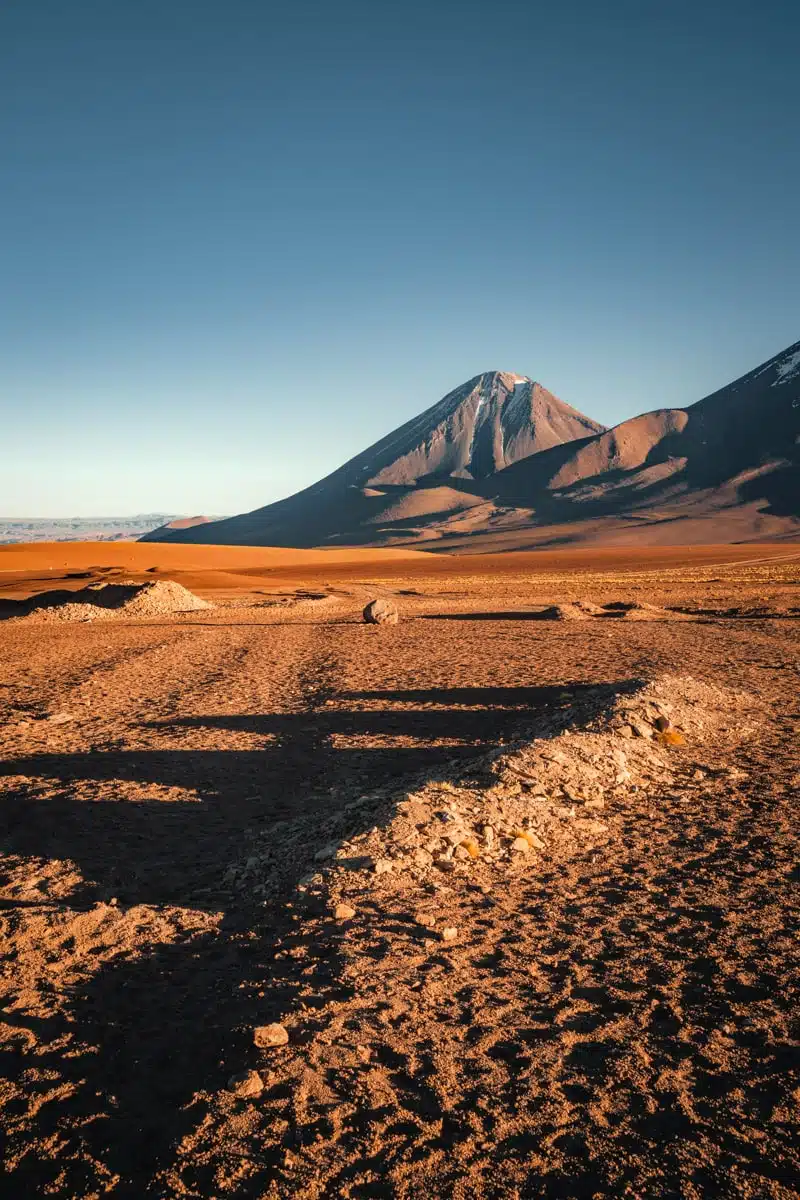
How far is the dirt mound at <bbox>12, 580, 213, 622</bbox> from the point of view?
30844 mm

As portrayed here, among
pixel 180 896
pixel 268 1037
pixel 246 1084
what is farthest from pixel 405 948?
pixel 180 896

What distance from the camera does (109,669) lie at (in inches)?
720

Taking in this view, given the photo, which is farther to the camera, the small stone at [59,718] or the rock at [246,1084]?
the small stone at [59,718]

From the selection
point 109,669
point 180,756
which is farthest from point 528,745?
point 109,669

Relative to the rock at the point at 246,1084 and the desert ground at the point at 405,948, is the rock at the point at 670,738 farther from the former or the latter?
the rock at the point at 246,1084

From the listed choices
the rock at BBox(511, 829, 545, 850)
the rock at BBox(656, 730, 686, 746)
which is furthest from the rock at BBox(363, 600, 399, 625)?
the rock at BBox(511, 829, 545, 850)

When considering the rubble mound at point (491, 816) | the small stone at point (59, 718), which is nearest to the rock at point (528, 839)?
the rubble mound at point (491, 816)

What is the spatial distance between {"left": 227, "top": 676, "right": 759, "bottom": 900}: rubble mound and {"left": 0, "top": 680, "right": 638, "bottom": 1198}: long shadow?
275mm

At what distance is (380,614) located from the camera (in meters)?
27.4

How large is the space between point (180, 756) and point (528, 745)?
5.00 m

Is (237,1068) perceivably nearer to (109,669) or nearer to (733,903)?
(733,903)

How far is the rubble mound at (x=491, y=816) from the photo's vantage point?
667cm

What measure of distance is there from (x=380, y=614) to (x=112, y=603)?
41.5 ft

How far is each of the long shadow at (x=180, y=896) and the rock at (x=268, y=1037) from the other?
0.22 feet
